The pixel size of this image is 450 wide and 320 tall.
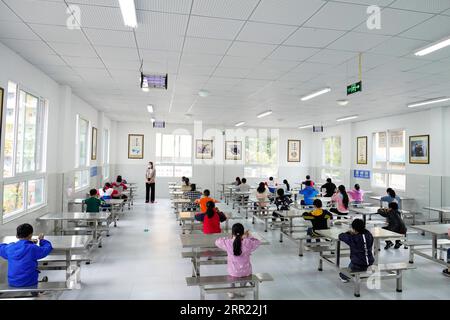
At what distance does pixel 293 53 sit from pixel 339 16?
122 centimetres

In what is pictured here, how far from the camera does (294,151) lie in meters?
15.5

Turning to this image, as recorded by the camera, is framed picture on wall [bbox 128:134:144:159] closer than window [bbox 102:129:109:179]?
No

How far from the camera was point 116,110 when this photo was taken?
34.7 feet

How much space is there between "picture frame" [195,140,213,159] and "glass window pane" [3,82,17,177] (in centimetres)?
927

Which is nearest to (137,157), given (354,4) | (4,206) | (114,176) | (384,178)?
(114,176)

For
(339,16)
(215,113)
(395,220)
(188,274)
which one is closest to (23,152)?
(188,274)

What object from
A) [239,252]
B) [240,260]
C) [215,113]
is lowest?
[240,260]

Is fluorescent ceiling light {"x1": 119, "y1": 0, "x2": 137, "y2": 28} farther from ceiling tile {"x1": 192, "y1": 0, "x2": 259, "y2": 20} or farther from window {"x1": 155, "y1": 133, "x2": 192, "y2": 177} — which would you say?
window {"x1": 155, "y1": 133, "x2": 192, "y2": 177}

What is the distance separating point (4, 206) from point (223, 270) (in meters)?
3.47

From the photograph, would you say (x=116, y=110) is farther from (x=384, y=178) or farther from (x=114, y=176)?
(x=384, y=178)

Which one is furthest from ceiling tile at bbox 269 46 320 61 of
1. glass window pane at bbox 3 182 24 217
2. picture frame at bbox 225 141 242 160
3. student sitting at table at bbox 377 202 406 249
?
picture frame at bbox 225 141 242 160

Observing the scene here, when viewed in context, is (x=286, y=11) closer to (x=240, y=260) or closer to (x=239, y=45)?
(x=239, y=45)

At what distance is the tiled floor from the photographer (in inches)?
157

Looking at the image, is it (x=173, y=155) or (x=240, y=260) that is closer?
(x=240, y=260)
